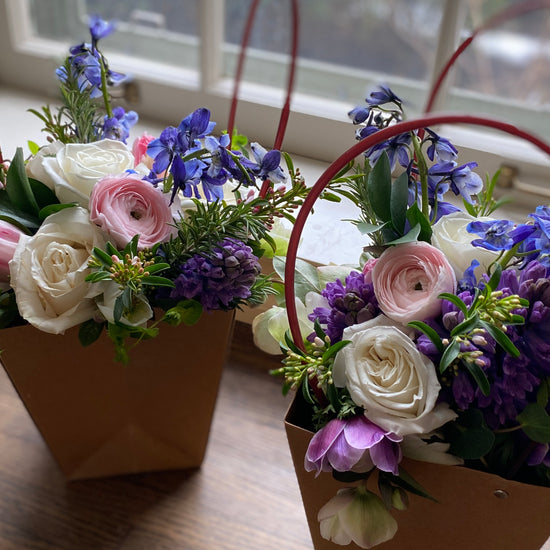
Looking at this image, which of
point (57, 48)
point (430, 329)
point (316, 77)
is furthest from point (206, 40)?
point (430, 329)

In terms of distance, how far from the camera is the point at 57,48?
1.08 metres

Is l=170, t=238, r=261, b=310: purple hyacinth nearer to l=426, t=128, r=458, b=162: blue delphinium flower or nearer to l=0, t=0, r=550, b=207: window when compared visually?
l=426, t=128, r=458, b=162: blue delphinium flower

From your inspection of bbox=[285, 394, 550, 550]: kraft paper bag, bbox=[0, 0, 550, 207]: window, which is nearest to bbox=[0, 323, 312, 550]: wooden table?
bbox=[285, 394, 550, 550]: kraft paper bag

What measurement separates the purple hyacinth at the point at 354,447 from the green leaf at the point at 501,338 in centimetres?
9

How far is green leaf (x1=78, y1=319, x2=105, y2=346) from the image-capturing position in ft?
1.74

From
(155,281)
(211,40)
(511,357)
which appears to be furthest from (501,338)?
(211,40)

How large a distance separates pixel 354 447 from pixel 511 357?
0.39 feet

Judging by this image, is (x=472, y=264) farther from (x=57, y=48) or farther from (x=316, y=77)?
(x=57, y=48)

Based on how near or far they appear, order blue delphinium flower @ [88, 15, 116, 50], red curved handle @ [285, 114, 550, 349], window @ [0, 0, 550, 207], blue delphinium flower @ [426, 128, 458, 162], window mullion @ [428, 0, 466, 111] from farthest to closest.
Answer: window @ [0, 0, 550, 207]
window mullion @ [428, 0, 466, 111]
blue delphinium flower @ [88, 15, 116, 50]
blue delphinium flower @ [426, 128, 458, 162]
red curved handle @ [285, 114, 550, 349]

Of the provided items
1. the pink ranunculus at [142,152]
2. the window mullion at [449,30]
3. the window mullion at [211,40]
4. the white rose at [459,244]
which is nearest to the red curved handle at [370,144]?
the white rose at [459,244]

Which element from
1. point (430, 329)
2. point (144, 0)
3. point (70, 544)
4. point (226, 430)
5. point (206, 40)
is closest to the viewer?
point (430, 329)

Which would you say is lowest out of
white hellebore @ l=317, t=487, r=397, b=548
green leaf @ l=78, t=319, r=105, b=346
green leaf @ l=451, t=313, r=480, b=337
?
white hellebore @ l=317, t=487, r=397, b=548

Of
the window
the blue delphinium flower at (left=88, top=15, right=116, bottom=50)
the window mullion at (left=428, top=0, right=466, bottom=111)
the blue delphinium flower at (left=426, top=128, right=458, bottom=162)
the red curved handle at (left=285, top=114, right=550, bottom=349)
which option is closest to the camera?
the red curved handle at (left=285, top=114, right=550, bottom=349)

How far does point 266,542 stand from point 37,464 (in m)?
0.29
